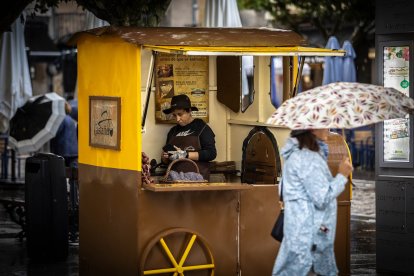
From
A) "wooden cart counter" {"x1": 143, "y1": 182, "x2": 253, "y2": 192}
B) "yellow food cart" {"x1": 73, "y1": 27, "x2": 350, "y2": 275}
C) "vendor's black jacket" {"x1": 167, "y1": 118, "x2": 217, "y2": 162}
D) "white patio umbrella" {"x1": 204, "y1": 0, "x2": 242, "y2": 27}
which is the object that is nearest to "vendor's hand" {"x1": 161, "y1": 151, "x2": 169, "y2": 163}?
"vendor's black jacket" {"x1": 167, "y1": 118, "x2": 217, "y2": 162}

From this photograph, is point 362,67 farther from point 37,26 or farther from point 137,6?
point 137,6

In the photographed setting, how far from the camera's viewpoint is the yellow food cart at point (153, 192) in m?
9.67

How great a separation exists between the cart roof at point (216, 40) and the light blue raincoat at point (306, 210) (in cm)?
171

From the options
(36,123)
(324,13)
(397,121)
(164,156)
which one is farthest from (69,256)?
(324,13)

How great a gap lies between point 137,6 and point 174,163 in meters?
6.43

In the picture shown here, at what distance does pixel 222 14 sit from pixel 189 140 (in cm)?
720

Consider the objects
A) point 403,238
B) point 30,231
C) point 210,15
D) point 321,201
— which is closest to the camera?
point 321,201

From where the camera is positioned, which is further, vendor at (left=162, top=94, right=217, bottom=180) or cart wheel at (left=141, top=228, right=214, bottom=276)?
vendor at (left=162, top=94, right=217, bottom=180)

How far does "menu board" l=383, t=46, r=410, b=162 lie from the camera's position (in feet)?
36.2

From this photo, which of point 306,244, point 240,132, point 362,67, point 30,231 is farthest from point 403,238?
point 362,67

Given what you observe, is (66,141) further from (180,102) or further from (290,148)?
(290,148)

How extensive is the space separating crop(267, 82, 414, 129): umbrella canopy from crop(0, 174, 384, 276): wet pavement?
3374 millimetres

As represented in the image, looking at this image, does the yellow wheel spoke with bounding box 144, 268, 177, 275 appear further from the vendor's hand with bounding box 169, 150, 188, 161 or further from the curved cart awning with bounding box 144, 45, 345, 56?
the curved cart awning with bounding box 144, 45, 345, 56

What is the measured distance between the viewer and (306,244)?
806 centimetres
